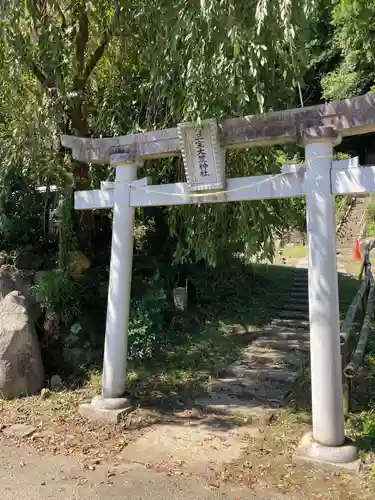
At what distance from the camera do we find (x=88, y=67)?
22.7 ft

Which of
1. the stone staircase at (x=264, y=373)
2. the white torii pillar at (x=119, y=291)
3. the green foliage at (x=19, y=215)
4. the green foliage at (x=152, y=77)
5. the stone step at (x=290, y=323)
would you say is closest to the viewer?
the green foliage at (x=152, y=77)

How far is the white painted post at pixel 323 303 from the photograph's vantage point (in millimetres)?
3955

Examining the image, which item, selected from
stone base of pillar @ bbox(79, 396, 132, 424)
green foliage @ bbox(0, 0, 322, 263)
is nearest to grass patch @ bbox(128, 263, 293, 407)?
stone base of pillar @ bbox(79, 396, 132, 424)

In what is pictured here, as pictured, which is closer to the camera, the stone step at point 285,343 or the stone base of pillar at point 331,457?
the stone base of pillar at point 331,457

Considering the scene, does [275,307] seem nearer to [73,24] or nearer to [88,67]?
[88,67]

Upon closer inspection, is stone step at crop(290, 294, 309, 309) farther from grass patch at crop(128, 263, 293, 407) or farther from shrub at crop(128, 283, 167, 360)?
shrub at crop(128, 283, 167, 360)

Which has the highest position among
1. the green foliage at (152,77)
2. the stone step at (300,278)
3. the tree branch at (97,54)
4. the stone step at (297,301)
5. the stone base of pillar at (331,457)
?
the tree branch at (97,54)

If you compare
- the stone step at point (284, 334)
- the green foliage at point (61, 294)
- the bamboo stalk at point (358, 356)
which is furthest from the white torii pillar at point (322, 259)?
the stone step at point (284, 334)

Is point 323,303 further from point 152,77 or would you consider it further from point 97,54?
point 97,54

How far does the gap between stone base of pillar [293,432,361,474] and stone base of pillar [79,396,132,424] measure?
6.34 ft

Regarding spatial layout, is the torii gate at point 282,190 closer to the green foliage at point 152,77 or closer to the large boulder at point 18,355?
the green foliage at point 152,77

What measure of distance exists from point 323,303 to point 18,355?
3.93m

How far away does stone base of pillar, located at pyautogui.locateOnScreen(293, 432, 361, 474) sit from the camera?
12.5ft

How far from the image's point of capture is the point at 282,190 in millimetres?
4324
